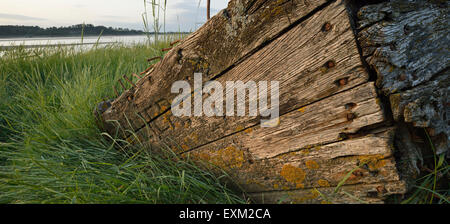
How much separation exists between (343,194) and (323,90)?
25.3 inches

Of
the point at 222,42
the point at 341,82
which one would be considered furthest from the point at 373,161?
the point at 222,42

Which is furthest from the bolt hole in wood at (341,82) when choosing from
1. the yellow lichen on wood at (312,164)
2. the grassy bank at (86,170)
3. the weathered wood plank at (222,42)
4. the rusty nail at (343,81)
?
the grassy bank at (86,170)

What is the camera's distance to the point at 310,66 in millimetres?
1356

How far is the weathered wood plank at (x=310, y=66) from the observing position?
1.24m

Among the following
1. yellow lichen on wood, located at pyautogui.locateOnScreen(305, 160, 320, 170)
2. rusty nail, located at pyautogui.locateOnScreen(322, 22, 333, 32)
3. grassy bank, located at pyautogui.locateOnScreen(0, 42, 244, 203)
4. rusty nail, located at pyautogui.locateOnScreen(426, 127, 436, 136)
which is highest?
rusty nail, located at pyautogui.locateOnScreen(322, 22, 333, 32)

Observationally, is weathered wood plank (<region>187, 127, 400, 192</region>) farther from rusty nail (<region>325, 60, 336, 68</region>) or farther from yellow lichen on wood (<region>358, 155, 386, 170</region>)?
rusty nail (<region>325, 60, 336, 68</region>)

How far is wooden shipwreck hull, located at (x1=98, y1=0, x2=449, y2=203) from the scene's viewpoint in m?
1.22

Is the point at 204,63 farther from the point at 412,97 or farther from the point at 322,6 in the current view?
the point at 412,97

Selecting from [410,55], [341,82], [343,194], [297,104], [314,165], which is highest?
[410,55]

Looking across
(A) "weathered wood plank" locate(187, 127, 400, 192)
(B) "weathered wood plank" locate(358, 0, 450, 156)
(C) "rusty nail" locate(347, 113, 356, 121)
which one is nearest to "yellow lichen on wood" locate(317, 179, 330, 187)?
(A) "weathered wood plank" locate(187, 127, 400, 192)

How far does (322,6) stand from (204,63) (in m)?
0.77

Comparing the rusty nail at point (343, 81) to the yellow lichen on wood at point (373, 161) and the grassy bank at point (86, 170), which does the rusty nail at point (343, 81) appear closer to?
the yellow lichen on wood at point (373, 161)

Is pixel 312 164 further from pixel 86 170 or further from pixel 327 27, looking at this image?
pixel 86 170
